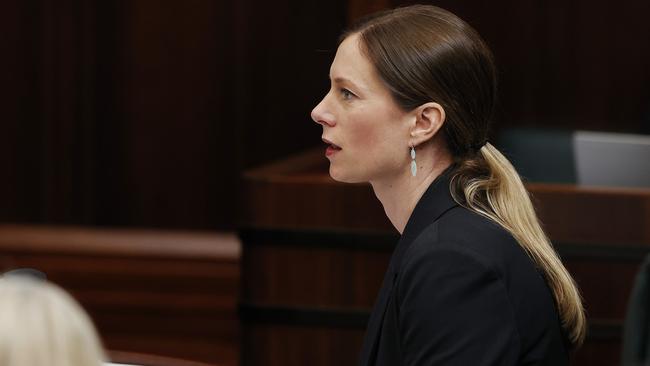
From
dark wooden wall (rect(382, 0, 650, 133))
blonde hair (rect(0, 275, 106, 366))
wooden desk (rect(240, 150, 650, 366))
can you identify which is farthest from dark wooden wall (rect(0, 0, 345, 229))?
blonde hair (rect(0, 275, 106, 366))

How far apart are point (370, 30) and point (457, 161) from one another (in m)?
0.26

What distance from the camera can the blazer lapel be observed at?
6.29 feet

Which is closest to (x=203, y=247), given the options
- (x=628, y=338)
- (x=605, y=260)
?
(x=605, y=260)

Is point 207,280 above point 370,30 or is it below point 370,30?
below

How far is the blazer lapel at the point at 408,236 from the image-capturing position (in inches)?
75.4

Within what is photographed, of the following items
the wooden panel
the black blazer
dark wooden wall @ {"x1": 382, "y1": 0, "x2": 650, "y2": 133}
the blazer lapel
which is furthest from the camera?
dark wooden wall @ {"x1": 382, "y1": 0, "x2": 650, "y2": 133}

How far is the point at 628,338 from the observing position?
7.59ft

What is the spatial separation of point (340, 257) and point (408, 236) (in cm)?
195

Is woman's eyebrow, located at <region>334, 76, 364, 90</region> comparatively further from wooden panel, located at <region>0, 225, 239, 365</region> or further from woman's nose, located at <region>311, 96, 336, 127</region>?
wooden panel, located at <region>0, 225, 239, 365</region>

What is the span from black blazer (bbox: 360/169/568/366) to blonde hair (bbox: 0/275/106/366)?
2.30 feet

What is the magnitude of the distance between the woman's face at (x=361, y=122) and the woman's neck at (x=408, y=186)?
0.01 metres

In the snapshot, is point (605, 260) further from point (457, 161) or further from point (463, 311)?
point (463, 311)

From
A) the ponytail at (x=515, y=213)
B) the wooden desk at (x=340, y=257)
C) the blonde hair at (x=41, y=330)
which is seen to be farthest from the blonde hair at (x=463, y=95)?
the wooden desk at (x=340, y=257)

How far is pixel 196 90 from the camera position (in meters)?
5.80
